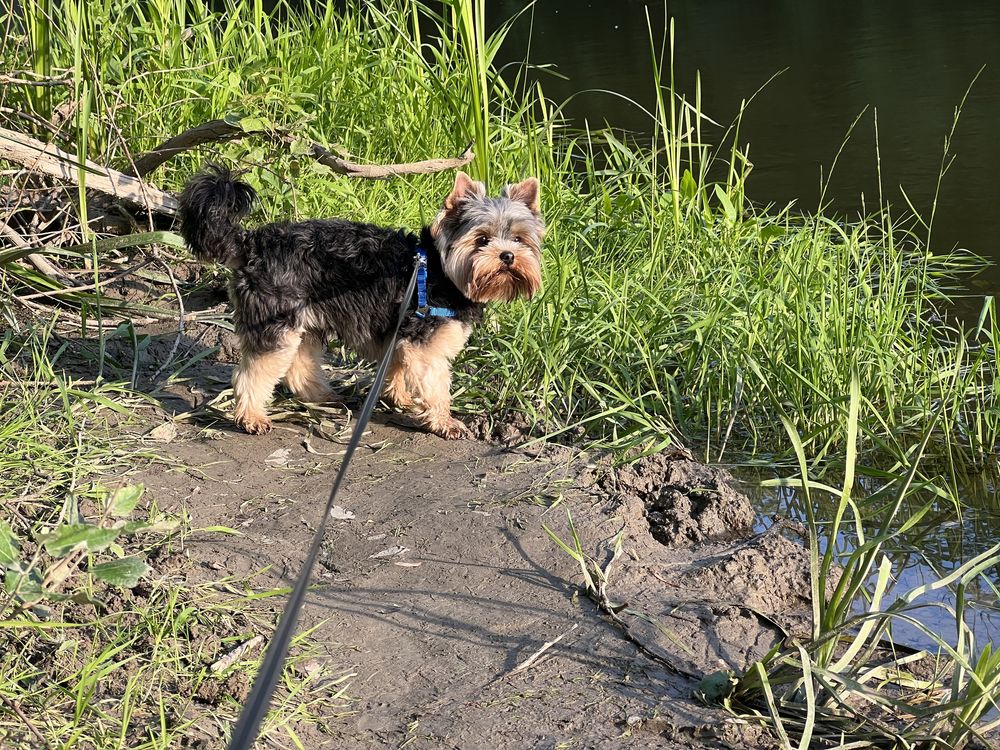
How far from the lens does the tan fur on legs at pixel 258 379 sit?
4500 mm

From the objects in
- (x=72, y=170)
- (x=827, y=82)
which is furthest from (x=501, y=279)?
(x=827, y=82)

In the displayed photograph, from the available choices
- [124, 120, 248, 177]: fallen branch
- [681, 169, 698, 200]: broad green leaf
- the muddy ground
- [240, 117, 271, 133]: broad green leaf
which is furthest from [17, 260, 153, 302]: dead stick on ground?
[681, 169, 698, 200]: broad green leaf

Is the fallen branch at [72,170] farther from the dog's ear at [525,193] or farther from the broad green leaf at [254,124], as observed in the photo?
the dog's ear at [525,193]

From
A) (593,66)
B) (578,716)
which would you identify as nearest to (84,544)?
(578,716)

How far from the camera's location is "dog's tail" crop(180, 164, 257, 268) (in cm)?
429

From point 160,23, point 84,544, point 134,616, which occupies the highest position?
point 160,23

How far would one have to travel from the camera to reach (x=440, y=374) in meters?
4.65

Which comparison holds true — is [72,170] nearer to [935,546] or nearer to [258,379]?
[258,379]

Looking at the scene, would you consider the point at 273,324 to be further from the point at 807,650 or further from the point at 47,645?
the point at 807,650

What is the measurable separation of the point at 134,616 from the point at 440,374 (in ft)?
6.33

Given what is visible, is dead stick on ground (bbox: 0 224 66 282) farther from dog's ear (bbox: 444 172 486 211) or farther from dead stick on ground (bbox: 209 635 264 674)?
dead stick on ground (bbox: 209 635 264 674)

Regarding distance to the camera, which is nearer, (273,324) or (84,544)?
(84,544)

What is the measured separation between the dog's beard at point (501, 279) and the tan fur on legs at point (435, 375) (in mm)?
202

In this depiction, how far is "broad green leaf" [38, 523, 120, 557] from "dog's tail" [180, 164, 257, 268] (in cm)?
204
